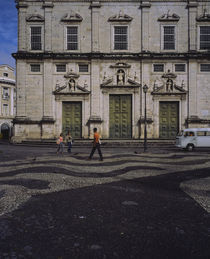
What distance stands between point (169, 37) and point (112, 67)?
713 centimetres

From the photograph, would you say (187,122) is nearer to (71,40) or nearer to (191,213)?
(71,40)

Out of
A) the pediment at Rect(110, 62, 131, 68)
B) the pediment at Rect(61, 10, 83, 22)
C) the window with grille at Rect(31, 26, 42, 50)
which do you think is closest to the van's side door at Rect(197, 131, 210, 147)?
the pediment at Rect(110, 62, 131, 68)

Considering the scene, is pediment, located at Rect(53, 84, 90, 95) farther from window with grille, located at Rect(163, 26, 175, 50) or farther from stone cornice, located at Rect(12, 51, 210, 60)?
window with grille, located at Rect(163, 26, 175, 50)

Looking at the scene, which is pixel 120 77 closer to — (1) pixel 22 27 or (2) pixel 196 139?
(2) pixel 196 139

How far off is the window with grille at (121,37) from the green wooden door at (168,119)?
762 cm

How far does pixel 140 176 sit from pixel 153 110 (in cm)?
1624

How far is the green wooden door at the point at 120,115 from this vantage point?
898 inches

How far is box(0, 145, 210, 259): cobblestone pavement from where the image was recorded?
258cm

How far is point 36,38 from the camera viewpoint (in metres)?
22.9

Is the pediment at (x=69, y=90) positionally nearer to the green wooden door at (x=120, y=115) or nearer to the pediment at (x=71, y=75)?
the pediment at (x=71, y=75)

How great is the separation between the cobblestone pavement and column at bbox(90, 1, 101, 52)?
62.2ft

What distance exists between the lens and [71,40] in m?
23.0

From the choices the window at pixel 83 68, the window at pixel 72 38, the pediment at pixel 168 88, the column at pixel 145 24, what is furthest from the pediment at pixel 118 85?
the window at pixel 72 38

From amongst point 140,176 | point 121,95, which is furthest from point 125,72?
point 140,176
